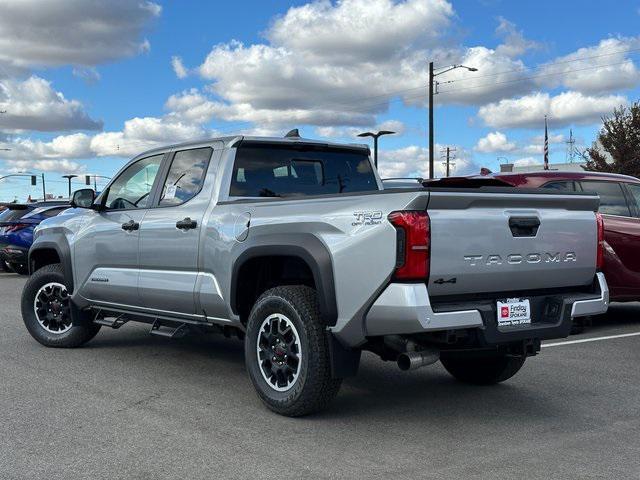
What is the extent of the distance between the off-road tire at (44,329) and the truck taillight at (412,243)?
417 centimetres

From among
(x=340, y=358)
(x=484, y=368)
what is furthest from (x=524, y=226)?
(x=484, y=368)

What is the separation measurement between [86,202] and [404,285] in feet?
12.6

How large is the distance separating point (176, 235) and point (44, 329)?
255cm

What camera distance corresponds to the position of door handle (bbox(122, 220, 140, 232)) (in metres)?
6.28

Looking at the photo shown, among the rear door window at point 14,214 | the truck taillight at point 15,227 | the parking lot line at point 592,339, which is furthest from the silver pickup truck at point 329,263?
the rear door window at point 14,214

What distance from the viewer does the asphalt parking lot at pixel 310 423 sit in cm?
400

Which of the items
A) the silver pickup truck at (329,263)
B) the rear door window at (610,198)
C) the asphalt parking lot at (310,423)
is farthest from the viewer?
the rear door window at (610,198)

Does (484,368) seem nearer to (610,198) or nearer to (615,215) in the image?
(615,215)

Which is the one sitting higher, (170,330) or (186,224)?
(186,224)

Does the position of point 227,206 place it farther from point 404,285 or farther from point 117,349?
point 117,349

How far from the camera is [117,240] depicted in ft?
21.5

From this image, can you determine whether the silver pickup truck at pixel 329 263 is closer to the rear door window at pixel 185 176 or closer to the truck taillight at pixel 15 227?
the rear door window at pixel 185 176

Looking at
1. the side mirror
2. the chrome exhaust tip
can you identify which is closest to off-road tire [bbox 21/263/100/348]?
the side mirror

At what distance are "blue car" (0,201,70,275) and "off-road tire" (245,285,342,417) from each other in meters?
11.0
